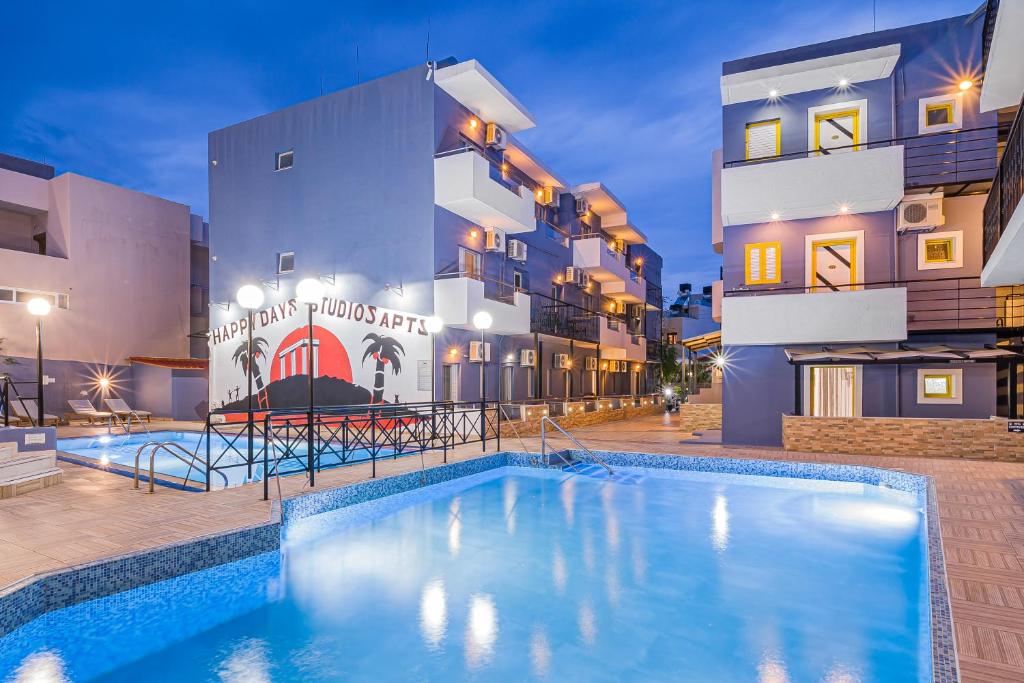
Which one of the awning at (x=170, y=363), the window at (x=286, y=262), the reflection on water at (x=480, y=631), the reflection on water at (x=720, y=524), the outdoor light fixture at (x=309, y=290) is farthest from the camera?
the awning at (x=170, y=363)

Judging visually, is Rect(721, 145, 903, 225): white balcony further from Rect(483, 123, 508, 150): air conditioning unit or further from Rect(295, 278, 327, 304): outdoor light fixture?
Rect(295, 278, 327, 304): outdoor light fixture

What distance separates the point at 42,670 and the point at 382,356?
469 inches

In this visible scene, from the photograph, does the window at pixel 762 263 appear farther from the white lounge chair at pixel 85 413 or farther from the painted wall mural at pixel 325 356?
the white lounge chair at pixel 85 413

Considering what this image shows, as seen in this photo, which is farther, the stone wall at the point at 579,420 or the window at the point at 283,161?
the window at the point at 283,161

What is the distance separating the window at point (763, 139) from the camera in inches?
553

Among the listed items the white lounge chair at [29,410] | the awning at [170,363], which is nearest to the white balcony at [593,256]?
the awning at [170,363]

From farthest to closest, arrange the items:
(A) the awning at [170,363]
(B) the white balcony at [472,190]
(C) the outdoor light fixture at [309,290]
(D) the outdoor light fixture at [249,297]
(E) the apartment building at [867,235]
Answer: (A) the awning at [170,363] → (B) the white balcony at [472,190] → (E) the apartment building at [867,235] → (C) the outdoor light fixture at [309,290] → (D) the outdoor light fixture at [249,297]

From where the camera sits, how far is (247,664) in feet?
15.9

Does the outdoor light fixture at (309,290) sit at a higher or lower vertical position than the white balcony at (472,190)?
lower

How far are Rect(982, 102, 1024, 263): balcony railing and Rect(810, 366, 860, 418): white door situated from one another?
12.7 ft

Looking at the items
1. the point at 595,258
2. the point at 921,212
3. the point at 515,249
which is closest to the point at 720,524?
the point at 921,212

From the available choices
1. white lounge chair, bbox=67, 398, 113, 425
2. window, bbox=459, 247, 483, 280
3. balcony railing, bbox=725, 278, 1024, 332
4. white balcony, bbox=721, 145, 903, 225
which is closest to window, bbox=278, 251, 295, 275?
window, bbox=459, 247, 483, 280

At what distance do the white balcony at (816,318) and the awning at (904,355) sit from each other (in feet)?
1.12

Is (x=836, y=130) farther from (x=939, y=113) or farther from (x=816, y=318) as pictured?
(x=816, y=318)
